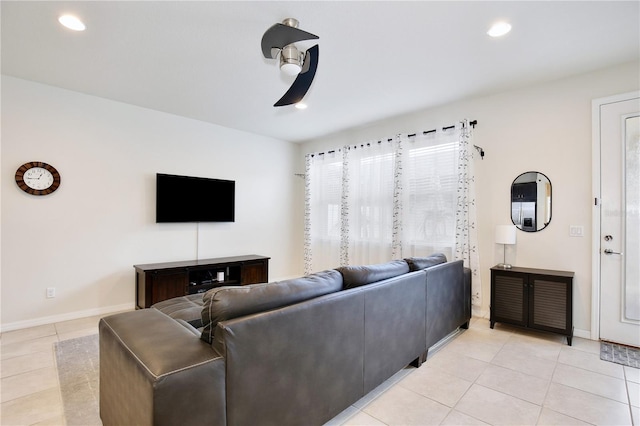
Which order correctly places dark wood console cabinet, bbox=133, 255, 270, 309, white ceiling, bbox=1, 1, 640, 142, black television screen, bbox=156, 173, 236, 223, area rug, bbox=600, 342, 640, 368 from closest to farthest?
white ceiling, bbox=1, 1, 640, 142 < area rug, bbox=600, 342, 640, 368 < dark wood console cabinet, bbox=133, 255, 270, 309 < black television screen, bbox=156, 173, 236, 223

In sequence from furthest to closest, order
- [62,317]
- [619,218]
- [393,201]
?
[393,201] < [62,317] < [619,218]

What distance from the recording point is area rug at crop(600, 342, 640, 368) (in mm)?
2584

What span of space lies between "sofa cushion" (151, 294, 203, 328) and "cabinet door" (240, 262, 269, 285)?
1674mm

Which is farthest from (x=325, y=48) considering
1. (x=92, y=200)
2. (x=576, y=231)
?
(x=92, y=200)

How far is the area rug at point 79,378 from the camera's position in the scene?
1.90 m

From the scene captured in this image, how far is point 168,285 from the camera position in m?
3.84

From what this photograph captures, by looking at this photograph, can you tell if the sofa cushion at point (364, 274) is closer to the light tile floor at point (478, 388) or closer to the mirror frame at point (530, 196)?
the light tile floor at point (478, 388)

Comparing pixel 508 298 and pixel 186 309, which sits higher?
pixel 186 309

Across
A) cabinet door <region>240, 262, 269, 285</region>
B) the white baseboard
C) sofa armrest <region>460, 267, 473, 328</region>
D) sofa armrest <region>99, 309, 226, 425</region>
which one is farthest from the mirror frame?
the white baseboard

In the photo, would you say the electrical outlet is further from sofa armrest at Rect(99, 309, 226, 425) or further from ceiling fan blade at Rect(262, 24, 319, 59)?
sofa armrest at Rect(99, 309, 226, 425)

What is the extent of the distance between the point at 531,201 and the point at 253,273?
3751 millimetres

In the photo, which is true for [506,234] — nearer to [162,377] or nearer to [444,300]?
[444,300]

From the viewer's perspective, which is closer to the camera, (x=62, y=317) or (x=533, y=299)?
(x=533, y=299)

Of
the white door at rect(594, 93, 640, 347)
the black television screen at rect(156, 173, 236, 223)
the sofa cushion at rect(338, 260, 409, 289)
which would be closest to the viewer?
the sofa cushion at rect(338, 260, 409, 289)
